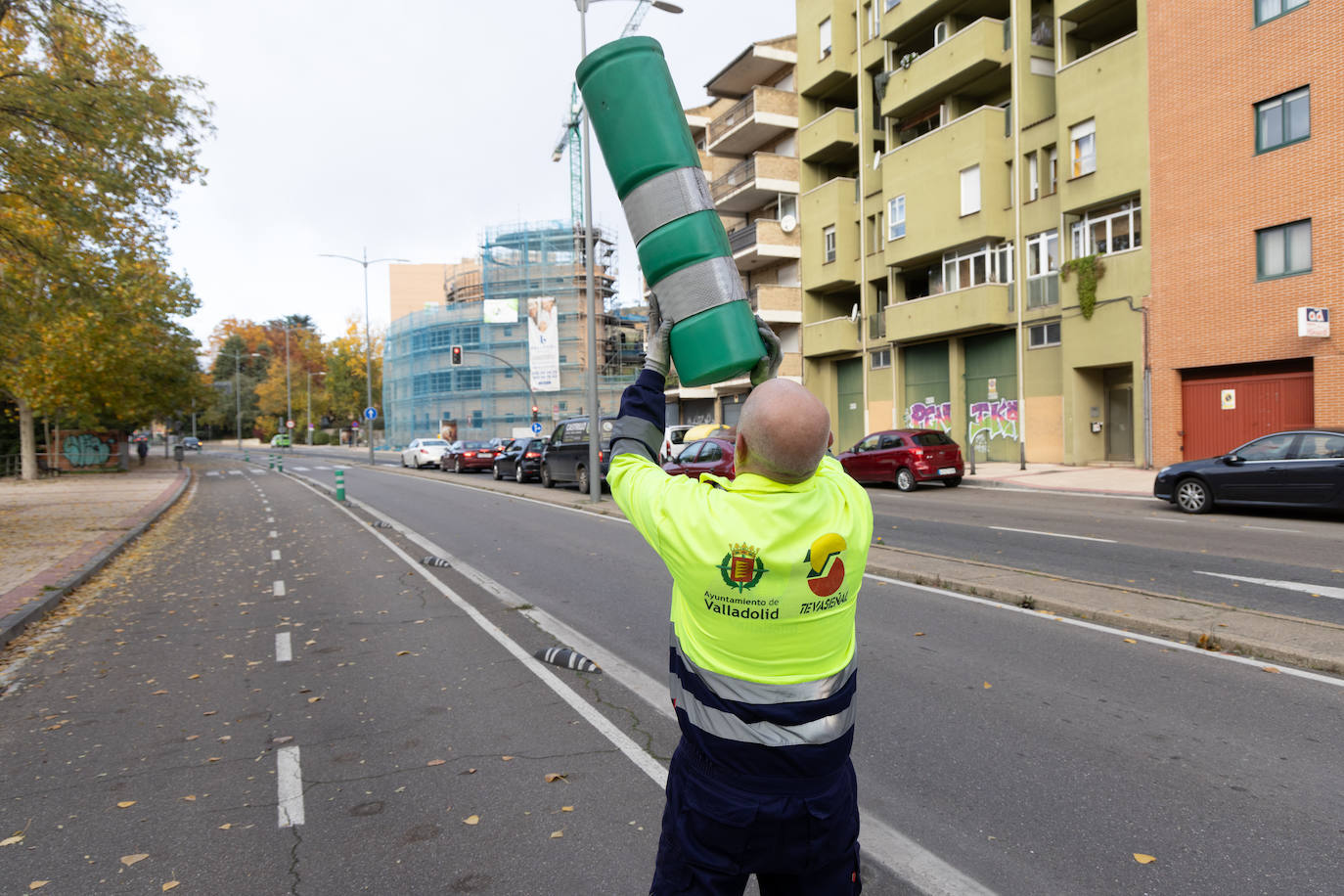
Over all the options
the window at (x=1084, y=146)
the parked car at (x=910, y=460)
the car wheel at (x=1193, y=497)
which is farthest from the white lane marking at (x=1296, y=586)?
the window at (x=1084, y=146)

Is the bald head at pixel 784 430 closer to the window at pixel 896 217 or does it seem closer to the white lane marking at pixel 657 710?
the white lane marking at pixel 657 710

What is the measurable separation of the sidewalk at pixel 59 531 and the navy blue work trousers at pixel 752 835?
25.8ft

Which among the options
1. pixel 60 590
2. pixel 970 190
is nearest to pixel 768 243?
pixel 970 190

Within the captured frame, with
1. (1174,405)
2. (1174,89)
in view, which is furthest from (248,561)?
(1174,89)

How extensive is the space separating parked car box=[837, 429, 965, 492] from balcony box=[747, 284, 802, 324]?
16625mm

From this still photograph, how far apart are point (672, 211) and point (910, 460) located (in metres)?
19.6

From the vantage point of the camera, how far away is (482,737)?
190 inches

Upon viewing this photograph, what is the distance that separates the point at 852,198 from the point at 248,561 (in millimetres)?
28762

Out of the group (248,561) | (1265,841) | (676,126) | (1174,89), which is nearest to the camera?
(676,126)

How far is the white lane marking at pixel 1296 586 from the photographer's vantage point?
785 centimetres

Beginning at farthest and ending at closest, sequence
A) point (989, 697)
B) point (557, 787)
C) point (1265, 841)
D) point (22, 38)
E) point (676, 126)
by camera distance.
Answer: point (22, 38) < point (989, 697) < point (557, 787) < point (1265, 841) < point (676, 126)

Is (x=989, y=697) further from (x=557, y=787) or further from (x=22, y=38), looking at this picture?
(x=22, y=38)

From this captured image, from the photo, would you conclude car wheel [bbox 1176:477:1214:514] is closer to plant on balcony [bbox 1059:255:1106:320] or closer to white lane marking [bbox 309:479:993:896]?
plant on balcony [bbox 1059:255:1106:320]

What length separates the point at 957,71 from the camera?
A: 2769cm
